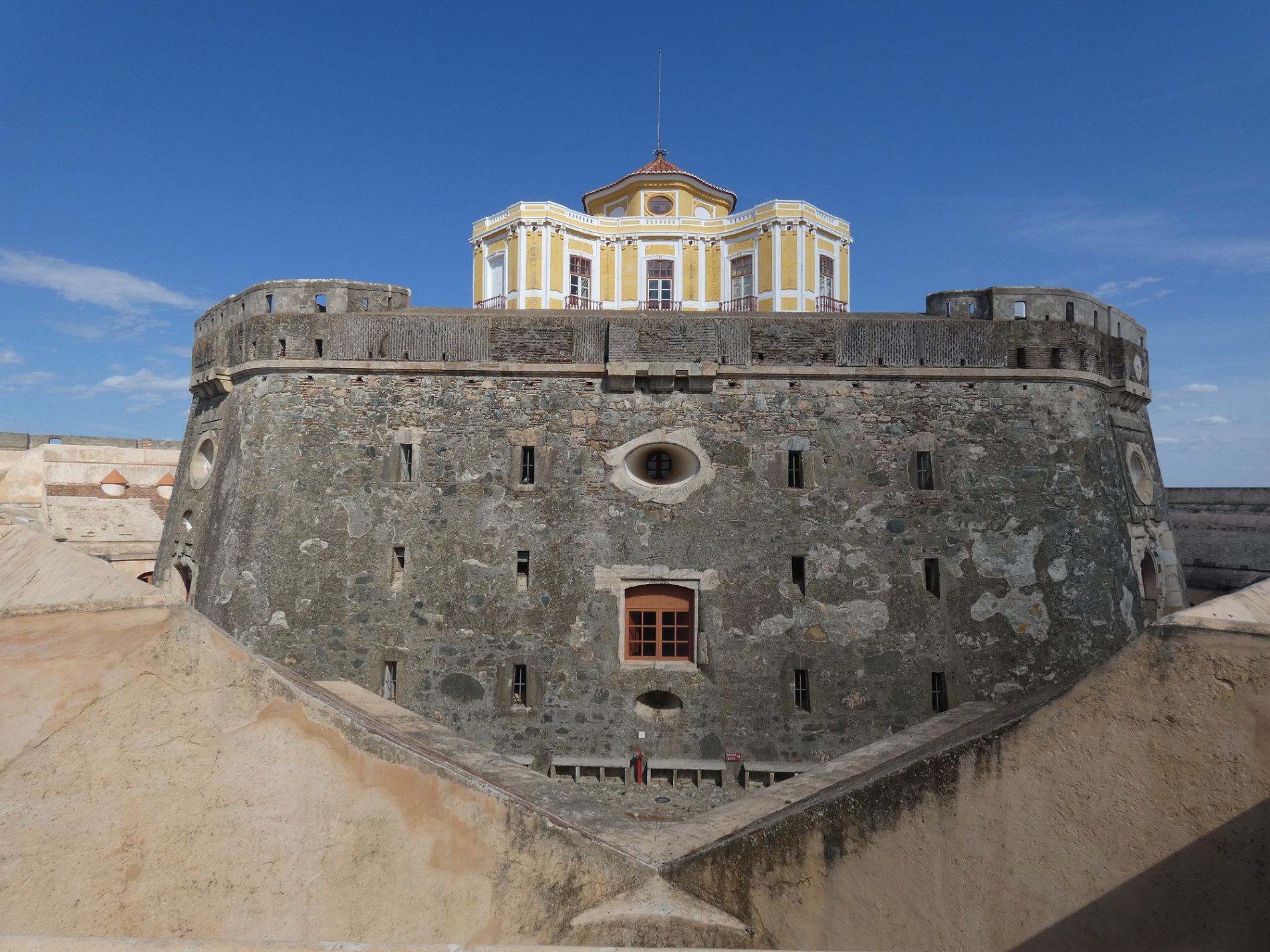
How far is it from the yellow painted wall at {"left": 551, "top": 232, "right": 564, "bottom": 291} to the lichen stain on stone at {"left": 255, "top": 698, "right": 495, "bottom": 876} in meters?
23.2

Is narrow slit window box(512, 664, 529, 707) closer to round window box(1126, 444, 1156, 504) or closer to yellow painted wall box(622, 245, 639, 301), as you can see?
round window box(1126, 444, 1156, 504)

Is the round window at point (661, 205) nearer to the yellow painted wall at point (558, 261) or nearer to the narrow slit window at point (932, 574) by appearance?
the yellow painted wall at point (558, 261)

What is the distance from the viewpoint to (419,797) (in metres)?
4.65

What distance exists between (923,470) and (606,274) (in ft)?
58.9

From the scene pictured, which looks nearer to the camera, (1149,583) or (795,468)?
(795,468)

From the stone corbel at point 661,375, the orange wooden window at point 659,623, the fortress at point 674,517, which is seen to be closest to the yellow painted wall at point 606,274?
the fortress at point 674,517

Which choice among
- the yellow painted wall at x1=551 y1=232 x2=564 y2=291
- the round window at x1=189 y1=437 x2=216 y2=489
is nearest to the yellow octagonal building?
the yellow painted wall at x1=551 y1=232 x2=564 y2=291

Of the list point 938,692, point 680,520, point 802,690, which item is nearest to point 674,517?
point 680,520

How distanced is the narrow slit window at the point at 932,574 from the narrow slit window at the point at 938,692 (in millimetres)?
1114

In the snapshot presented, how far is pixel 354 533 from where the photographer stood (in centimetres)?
1177

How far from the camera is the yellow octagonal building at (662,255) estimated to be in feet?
86.5

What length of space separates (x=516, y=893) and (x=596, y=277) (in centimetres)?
2472

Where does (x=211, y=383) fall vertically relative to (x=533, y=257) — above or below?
below

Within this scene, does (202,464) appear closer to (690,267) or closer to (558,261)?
(558,261)
